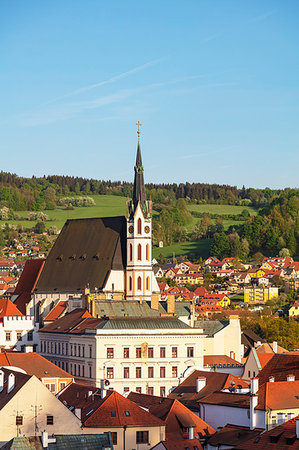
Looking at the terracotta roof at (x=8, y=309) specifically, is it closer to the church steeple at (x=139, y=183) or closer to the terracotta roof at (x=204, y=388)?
the church steeple at (x=139, y=183)

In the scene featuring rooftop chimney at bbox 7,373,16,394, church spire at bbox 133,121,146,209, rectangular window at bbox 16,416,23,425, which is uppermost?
church spire at bbox 133,121,146,209

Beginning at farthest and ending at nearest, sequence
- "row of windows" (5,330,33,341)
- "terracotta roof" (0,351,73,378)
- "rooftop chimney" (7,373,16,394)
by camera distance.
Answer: "row of windows" (5,330,33,341)
"terracotta roof" (0,351,73,378)
"rooftop chimney" (7,373,16,394)

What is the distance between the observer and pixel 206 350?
119562 mm

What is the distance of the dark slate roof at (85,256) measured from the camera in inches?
4902

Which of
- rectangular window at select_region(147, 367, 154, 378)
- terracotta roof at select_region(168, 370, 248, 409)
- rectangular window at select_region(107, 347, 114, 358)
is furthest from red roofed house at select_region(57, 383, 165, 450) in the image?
rectangular window at select_region(147, 367, 154, 378)

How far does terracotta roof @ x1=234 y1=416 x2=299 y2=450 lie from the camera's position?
59.0 metres

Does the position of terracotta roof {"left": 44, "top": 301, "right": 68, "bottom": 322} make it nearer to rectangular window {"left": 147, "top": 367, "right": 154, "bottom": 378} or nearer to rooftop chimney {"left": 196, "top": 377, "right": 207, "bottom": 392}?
rectangular window {"left": 147, "top": 367, "right": 154, "bottom": 378}

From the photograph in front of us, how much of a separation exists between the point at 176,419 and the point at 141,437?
3578 millimetres

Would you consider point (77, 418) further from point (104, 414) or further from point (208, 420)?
point (208, 420)

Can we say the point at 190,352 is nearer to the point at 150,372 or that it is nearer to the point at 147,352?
the point at 147,352

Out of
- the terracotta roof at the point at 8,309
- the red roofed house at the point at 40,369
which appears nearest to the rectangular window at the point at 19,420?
the red roofed house at the point at 40,369

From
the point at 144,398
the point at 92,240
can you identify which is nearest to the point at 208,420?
the point at 144,398

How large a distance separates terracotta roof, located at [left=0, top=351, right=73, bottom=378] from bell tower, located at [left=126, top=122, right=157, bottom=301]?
94.6 ft

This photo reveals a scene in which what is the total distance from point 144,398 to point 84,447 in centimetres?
1780
